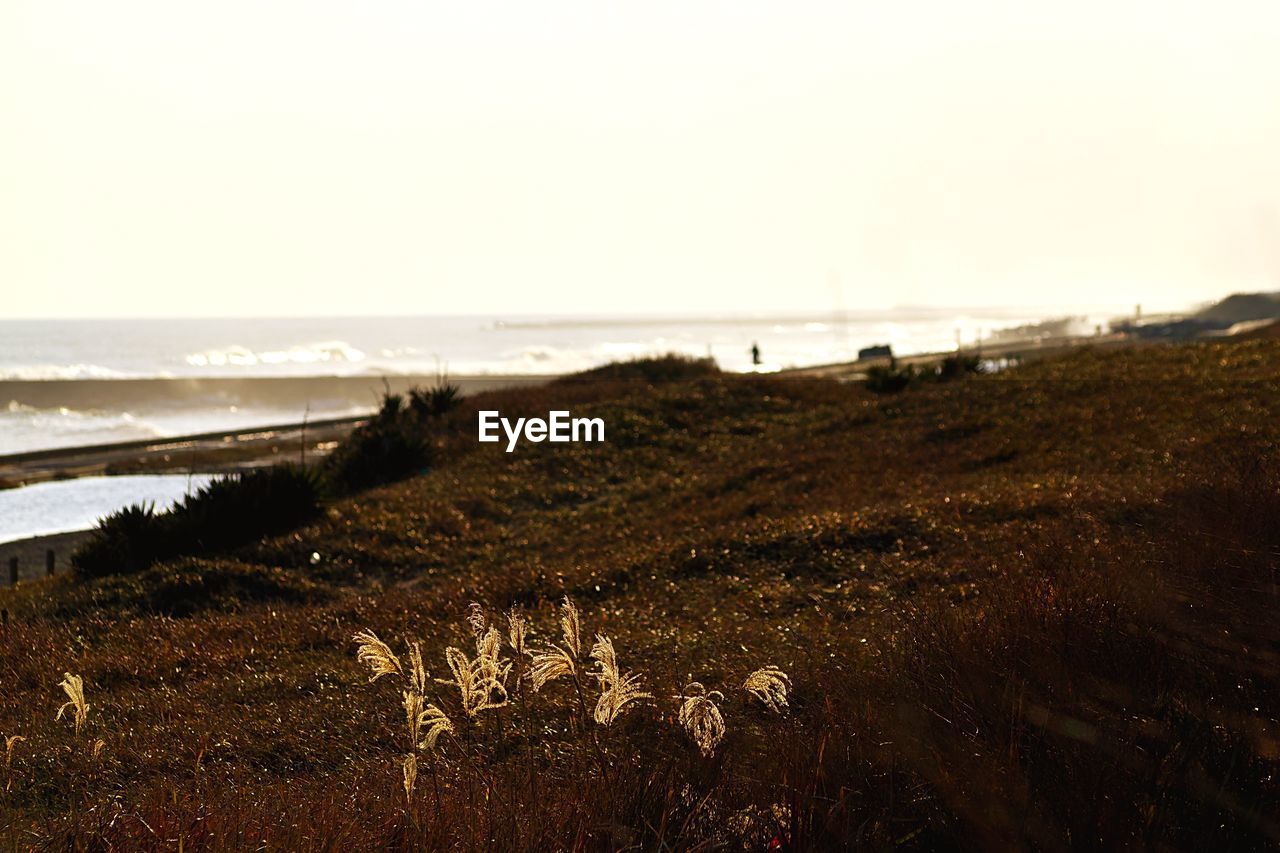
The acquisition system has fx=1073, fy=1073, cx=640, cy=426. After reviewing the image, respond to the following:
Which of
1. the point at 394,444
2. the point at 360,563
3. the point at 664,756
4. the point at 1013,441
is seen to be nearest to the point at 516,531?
the point at 360,563

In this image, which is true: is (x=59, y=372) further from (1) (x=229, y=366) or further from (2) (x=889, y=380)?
(2) (x=889, y=380)

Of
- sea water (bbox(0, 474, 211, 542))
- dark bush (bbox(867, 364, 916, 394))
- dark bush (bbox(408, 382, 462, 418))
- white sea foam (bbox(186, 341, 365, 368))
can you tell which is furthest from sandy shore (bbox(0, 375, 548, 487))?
white sea foam (bbox(186, 341, 365, 368))

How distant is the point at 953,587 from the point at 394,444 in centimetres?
1424

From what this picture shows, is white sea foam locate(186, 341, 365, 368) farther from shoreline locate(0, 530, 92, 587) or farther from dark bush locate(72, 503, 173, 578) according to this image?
dark bush locate(72, 503, 173, 578)

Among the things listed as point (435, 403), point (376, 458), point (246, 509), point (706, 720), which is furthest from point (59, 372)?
point (706, 720)

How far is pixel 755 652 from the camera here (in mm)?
8398

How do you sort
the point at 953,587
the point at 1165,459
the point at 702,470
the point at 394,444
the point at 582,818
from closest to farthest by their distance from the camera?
the point at 582,818 → the point at 953,587 → the point at 1165,459 → the point at 702,470 → the point at 394,444

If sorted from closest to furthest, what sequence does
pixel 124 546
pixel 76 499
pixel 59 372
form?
pixel 124 546, pixel 76 499, pixel 59 372

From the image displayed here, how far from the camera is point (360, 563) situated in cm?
1440

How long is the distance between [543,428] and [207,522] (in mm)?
9744

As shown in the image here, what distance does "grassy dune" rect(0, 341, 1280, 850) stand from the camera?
4293mm

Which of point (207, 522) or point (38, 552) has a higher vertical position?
point (207, 522)

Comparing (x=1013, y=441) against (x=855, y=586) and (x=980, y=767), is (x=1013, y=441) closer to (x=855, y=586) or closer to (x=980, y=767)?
(x=855, y=586)

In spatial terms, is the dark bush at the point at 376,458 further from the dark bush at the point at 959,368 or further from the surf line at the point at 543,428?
the dark bush at the point at 959,368
